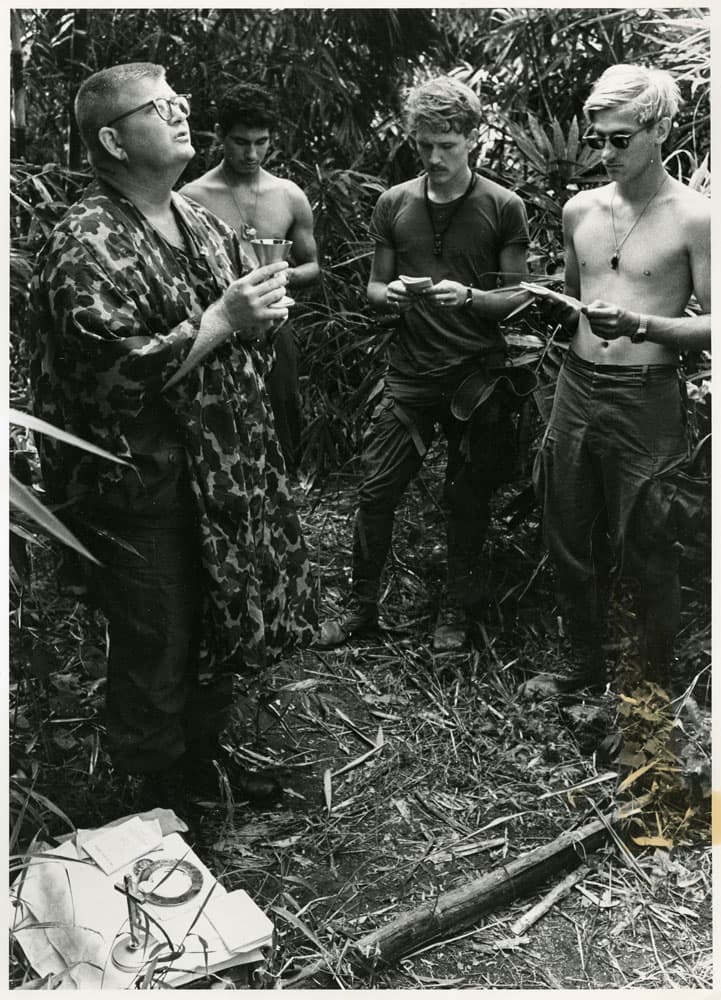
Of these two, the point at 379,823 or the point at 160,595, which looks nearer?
the point at 160,595

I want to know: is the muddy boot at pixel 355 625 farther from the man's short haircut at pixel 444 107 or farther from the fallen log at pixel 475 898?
the man's short haircut at pixel 444 107

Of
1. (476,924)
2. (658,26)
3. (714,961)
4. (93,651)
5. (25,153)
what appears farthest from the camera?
(658,26)

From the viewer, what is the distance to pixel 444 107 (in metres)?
3.08

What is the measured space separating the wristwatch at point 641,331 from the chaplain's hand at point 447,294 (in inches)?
27.1

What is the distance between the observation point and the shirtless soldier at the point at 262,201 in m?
3.31

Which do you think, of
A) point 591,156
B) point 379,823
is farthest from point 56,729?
point 591,156

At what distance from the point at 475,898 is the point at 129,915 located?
73cm

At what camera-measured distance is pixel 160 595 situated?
244 cm

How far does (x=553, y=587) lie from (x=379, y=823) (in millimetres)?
1144

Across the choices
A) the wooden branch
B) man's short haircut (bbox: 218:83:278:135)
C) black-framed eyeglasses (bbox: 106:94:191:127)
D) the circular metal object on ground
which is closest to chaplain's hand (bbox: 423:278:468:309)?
man's short haircut (bbox: 218:83:278:135)

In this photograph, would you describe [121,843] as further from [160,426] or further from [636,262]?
[636,262]

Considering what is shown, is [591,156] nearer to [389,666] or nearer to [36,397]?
[389,666]

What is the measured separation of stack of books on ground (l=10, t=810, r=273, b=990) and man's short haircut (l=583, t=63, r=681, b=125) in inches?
75.9

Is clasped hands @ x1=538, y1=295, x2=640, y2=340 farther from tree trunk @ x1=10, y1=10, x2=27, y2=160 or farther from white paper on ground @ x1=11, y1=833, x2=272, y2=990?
white paper on ground @ x1=11, y1=833, x2=272, y2=990
